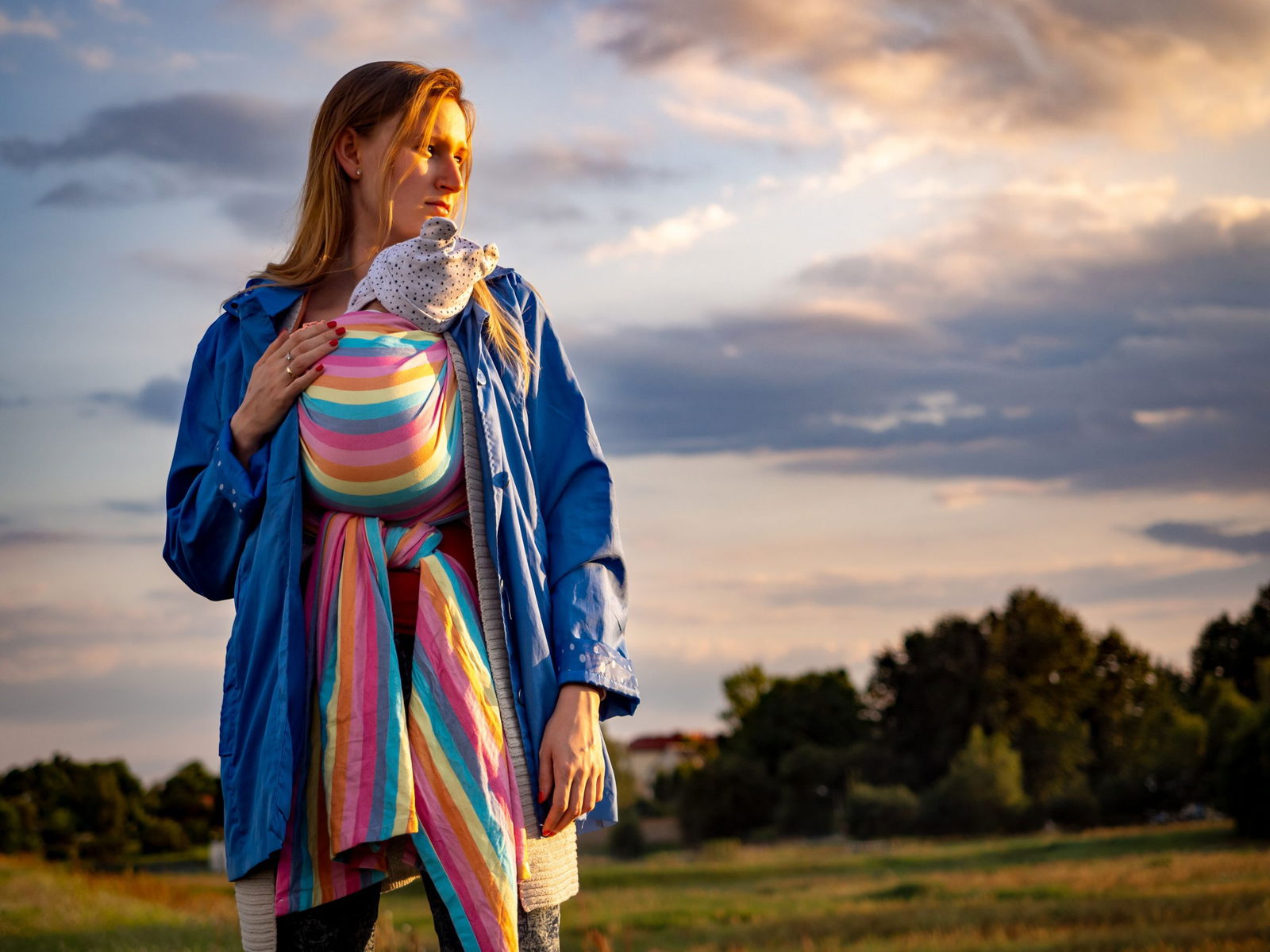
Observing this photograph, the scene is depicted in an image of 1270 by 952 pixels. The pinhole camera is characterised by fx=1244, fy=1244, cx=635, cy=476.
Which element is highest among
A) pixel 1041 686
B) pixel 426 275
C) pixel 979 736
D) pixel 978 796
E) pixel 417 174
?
pixel 417 174

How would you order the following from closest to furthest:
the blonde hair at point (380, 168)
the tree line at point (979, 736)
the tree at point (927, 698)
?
1. the blonde hair at point (380, 168)
2. the tree line at point (979, 736)
3. the tree at point (927, 698)

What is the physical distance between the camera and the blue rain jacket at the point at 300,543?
8.25ft

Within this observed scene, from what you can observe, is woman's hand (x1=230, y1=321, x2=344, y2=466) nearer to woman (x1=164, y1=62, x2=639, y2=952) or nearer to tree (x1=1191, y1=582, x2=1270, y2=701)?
woman (x1=164, y1=62, x2=639, y2=952)

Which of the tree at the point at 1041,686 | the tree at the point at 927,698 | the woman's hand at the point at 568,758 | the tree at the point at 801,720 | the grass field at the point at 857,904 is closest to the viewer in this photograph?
the woman's hand at the point at 568,758

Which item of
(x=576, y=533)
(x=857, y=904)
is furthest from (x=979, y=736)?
(x=576, y=533)

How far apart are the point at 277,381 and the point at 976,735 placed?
55541 millimetres

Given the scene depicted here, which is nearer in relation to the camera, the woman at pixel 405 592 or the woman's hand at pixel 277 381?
the woman at pixel 405 592

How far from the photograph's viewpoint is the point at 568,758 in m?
2.53

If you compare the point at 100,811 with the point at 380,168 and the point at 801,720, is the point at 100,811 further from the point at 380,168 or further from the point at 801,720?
the point at 801,720

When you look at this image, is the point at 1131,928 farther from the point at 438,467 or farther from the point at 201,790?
the point at 438,467

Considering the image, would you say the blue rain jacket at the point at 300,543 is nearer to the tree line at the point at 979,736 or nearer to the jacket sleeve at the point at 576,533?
the jacket sleeve at the point at 576,533

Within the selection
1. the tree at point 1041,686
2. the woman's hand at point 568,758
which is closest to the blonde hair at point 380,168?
the woman's hand at point 568,758

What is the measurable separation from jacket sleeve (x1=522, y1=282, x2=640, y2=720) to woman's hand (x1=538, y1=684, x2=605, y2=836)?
0.15ft

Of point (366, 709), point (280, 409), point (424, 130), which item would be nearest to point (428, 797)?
point (366, 709)
